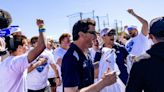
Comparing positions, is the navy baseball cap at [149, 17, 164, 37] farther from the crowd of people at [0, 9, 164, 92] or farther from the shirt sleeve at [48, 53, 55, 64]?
the shirt sleeve at [48, 53, 55, 64]

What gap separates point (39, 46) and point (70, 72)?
0.83 m

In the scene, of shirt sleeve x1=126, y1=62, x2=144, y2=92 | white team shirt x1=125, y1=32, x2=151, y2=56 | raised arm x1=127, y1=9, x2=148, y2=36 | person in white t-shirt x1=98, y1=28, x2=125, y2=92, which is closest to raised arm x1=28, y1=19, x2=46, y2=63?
shirt sleeve x1=126, y1=62, x2=144, y2=92

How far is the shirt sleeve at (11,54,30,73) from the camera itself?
4.83 meters

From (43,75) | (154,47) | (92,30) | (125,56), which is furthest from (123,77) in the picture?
(154,47)

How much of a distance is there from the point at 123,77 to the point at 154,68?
3.74 meters

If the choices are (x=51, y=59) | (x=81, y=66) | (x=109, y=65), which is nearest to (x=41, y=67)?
(x=51, y=59)

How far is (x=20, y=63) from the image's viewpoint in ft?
15.8

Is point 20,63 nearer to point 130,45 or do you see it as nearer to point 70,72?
point 70,72

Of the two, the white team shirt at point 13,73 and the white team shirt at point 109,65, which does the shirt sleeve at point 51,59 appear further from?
the white team shirt at point 13,73

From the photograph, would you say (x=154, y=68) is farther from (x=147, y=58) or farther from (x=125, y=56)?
(x=125, y=56)

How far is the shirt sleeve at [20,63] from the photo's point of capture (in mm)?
4828

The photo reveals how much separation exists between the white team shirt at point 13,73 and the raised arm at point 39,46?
0.07 m

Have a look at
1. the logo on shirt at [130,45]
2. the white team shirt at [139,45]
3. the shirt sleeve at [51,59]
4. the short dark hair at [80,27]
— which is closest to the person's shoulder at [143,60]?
the short dark hair at [80,27]

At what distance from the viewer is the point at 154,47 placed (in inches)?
154
